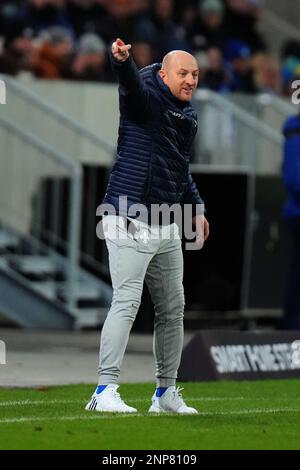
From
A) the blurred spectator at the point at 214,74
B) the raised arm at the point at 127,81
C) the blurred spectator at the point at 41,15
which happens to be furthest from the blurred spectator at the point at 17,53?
the raised arm at the point at 127,81

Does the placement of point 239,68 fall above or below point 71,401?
above

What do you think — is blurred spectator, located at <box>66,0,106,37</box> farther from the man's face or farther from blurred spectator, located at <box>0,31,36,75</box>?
the man's face

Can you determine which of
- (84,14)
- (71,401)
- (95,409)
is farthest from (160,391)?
(84,14)

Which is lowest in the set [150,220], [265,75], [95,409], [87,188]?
[95,409]

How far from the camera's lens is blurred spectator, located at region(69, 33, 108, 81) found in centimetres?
1948

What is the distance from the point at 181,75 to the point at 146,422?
2049 mm

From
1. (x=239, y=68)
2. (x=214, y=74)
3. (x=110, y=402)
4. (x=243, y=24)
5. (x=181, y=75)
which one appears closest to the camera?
(x=110, y=402)

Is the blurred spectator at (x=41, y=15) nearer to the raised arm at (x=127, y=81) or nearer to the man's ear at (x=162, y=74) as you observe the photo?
the man's ear at (x=162, y=74)

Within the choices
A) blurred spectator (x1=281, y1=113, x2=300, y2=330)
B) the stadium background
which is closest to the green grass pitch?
the stadium background

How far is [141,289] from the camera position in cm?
916

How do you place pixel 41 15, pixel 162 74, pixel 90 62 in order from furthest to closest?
pixel 41 15, pixel 90 62, pixel 162 74

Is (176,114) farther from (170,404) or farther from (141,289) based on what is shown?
(170,404)

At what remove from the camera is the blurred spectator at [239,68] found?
22.3m
